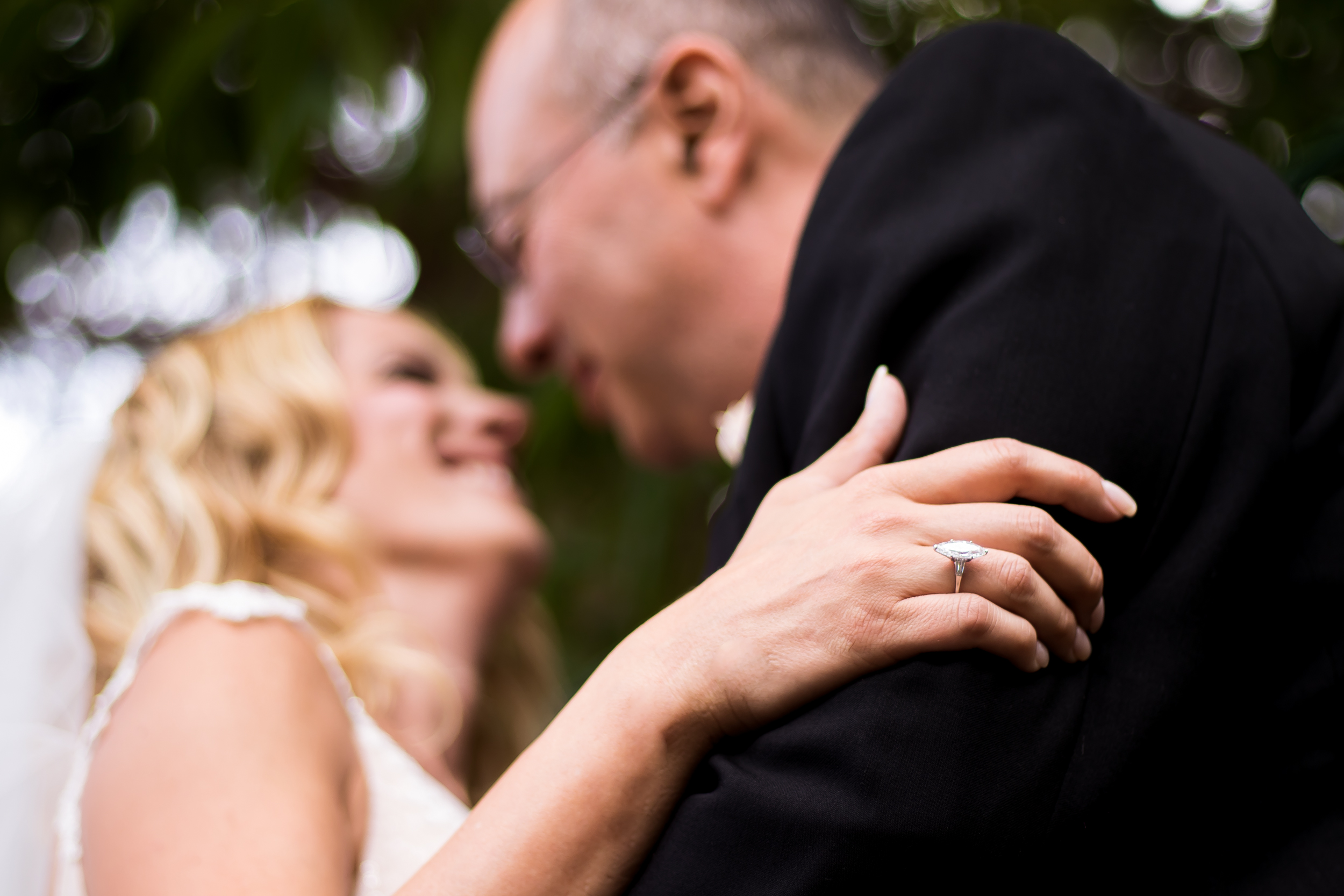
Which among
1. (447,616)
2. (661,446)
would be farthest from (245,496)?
(661,446)

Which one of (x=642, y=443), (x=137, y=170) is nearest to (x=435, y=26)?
(x=137, y=170)

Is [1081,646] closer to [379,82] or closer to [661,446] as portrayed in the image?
[661,446]

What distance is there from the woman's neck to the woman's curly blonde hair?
7cm

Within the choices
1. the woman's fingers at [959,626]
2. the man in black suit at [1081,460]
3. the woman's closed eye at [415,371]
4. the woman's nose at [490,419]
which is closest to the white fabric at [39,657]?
the woman's closed eye at [415,371]

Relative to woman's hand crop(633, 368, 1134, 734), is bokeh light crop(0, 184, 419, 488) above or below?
below

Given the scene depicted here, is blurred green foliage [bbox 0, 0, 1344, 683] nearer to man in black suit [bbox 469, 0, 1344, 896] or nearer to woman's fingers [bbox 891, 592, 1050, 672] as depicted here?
man in black suit [bbox 469, 0, 1344, 896]

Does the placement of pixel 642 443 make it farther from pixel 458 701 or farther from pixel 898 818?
pixel 898 818

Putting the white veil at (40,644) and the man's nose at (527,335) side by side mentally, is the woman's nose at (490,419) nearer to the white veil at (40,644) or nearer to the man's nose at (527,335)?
Answer: the man's nose at (527,335)

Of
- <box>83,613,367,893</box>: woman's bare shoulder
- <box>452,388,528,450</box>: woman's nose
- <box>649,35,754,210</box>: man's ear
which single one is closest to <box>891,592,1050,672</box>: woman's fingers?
<box>83,613,367,893</box>: woman's bare shoulder

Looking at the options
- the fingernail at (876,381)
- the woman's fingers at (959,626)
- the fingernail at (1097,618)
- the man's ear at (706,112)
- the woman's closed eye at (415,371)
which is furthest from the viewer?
the woman's closed eye at (415,371)

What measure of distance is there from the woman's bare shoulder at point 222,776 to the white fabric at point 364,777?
0.11 ft

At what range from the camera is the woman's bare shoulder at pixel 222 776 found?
154cm

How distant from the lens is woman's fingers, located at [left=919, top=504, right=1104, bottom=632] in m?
1.14

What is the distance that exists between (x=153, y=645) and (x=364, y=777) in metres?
0.48
